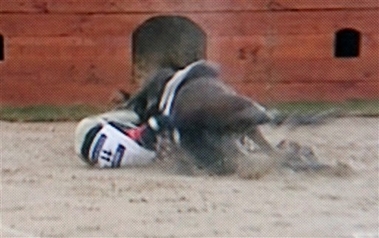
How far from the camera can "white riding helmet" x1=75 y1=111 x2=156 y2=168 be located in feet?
19.6

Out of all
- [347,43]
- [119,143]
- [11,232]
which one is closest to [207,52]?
[347,43]

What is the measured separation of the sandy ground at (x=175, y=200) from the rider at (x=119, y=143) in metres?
0.07

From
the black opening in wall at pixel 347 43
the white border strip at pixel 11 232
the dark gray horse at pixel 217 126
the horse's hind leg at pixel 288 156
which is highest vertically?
the white border strip at pixel 11 232

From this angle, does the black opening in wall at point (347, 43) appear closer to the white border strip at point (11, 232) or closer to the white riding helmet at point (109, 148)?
the white riding helmet at point (109, 148)

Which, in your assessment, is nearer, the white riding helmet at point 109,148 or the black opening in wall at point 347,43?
the white riding helmet at point 109,148

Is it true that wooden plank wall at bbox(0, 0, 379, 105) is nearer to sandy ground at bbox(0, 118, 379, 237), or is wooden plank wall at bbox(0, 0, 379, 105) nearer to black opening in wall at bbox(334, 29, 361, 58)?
black opening in wall at bbox(334, 29, 361, 58)

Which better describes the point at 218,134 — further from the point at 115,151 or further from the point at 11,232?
the point at 11,232

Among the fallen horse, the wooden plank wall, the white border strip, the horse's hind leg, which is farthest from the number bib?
the wooden plank wall

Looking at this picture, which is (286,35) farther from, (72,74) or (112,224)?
(112,224)

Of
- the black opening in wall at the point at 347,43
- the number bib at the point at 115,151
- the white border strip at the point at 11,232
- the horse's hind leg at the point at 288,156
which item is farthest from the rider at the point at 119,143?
the black opening in wall at the point at 347,43

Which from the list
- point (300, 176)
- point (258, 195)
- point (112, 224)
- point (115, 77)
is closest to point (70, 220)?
point (112, 224)

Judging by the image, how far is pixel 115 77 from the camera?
759 centimetres

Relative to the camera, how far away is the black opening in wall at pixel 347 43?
25.6 ft

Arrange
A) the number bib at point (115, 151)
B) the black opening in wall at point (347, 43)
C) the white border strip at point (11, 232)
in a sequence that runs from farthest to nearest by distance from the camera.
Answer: the black opening in wall at point (347, 43) < the number bib at point (115, 151) < the white border strip at point (11, 232)
